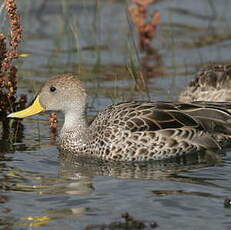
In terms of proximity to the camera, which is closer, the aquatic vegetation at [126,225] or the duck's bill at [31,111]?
the aquatic vegetation at [126,225]

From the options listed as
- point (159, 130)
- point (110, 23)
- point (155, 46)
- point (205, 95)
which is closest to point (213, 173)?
point (159, 130)

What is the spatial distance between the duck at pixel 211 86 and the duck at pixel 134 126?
73.1 inches

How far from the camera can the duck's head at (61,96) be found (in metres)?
9.48

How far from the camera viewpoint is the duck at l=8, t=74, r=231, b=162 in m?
9.04

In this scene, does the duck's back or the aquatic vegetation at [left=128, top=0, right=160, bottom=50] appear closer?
the duck's back

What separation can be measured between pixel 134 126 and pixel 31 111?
122 centimetres

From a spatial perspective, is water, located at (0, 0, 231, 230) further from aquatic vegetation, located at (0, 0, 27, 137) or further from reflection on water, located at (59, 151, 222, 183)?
aquatic vegetation, located at (0, 0, 27, 137)

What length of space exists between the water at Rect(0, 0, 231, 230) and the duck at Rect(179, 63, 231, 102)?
0.37m

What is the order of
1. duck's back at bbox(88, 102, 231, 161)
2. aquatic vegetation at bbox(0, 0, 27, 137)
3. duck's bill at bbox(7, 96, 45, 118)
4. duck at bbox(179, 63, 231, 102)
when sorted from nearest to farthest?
duck's back at bbox(88, 102, 231, 161) → aquatic vegetation at bbox(0, 0, 27, 137) → duck's bill at bbox(7, 96, 45, 118) → duck at bbox(179, 63, 231, 102)

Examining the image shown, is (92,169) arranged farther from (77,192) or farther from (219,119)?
(219,119)

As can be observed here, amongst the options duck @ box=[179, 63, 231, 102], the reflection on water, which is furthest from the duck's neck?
duck @ box=[179, 63, 231, 102]

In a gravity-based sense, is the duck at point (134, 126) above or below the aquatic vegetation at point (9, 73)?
below

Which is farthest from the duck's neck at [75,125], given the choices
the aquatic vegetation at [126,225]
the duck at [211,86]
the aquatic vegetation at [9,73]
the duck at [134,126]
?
the aquatic vegetation at [126,225]

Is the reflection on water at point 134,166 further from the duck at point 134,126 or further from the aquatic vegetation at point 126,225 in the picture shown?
the aquatic vegetation at point 126,225
